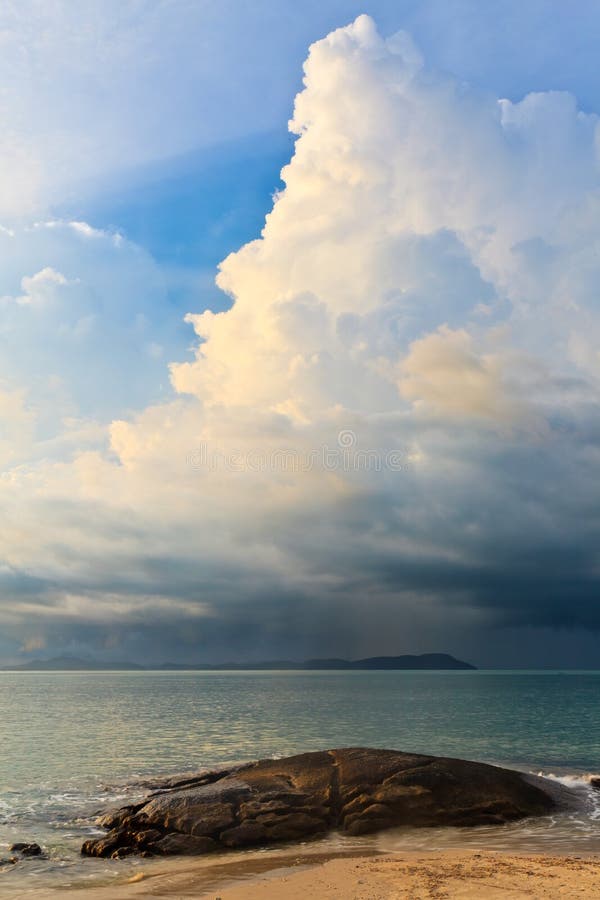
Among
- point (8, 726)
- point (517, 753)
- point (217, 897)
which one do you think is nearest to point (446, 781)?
point (217, 897)

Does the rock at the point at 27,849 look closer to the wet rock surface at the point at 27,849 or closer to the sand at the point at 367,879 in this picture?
the wet rock surface at the point at 27,849

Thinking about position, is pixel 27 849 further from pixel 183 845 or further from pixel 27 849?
pixel 183 845

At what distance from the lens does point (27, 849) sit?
81.9 feet

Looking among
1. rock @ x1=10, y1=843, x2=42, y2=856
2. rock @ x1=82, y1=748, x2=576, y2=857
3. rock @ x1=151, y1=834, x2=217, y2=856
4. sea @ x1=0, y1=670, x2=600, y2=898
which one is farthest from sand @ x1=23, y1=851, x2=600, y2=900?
rock @ x1=10, y1=843, x2=42, y2=856

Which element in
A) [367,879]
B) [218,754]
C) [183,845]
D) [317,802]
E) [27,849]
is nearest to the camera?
[367,879]

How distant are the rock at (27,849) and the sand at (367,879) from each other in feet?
17.4

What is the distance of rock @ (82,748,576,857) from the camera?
2523cm

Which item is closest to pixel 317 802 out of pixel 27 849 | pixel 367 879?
pixel 367 879

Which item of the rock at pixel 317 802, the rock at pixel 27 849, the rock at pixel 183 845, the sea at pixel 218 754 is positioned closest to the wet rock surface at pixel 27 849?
the rock at pixel 27 849

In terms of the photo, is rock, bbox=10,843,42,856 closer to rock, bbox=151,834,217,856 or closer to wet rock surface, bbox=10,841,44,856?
wet rock surface, bbox=10,841,44,856

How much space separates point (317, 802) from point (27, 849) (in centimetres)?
1152

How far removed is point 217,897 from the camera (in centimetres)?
1842

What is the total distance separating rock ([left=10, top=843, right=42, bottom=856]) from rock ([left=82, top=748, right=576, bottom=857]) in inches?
71.1

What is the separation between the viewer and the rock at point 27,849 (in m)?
24.8
